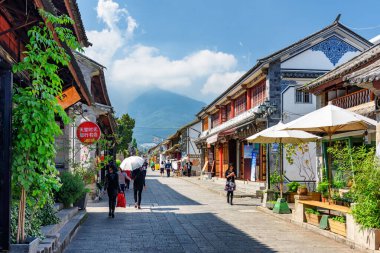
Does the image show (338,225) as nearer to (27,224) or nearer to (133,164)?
(27,224)

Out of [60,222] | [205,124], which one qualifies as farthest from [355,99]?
[205,124]

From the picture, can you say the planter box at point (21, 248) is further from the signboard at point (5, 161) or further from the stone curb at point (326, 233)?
the stone curb at point (326, 233)

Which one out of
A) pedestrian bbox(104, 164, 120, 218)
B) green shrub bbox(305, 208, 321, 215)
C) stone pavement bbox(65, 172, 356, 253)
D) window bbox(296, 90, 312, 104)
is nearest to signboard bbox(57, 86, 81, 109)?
pedestrian bbox(104, 164, 120, 218)

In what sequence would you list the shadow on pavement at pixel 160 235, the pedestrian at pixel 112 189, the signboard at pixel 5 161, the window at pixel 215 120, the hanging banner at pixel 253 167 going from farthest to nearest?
the window at pixel 215 120 < the hanging banner at pixel 253 167 < the pedestrian at pixel 112 189 < the shadow on pavement at pixel 160 235 < the signboard at pixel 5 161

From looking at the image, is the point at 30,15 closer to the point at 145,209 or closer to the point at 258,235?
the point at 258,235

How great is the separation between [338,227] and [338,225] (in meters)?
0.04

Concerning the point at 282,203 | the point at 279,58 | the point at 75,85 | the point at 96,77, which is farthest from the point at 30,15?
the point at 279,58

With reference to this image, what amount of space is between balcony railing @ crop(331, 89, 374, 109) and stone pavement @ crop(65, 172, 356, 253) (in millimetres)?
4658

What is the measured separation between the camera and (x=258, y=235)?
38.1 ft

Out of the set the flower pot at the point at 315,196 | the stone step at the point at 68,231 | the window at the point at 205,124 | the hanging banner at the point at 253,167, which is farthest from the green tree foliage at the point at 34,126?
the window at the point at 205,124

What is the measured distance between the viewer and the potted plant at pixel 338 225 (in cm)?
1064

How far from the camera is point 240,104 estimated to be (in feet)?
106

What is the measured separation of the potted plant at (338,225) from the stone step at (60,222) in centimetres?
601

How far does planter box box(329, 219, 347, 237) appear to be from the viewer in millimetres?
10580
